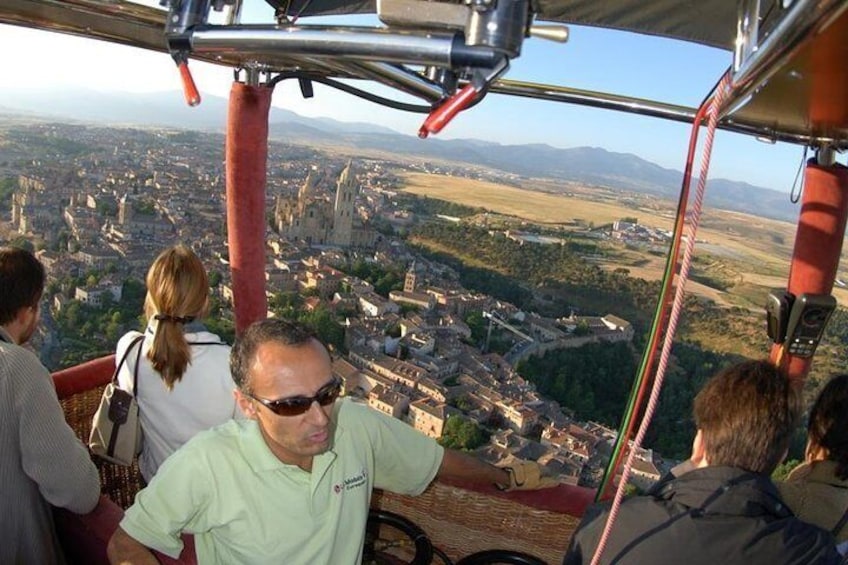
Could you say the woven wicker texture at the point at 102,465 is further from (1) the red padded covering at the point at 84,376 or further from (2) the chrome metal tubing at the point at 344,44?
(2) the chrome metal tubing at the point at 344,44

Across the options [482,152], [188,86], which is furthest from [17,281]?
[482,152]

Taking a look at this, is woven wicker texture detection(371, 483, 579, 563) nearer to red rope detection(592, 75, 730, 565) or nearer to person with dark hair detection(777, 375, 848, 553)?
person with dark hair detection(777, 375, 848, 553)

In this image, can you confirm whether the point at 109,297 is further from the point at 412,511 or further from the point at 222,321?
the point at 412,511

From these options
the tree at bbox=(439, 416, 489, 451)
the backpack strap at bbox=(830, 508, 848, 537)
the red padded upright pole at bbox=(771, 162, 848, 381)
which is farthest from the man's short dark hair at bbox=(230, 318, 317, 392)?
the red padded upright pole at bbox=(771, 162, 848, 381)

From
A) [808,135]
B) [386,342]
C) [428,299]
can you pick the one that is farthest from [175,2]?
[428,299]

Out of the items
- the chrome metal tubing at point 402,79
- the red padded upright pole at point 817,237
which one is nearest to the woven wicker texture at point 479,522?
the red padded upright pole at point 817,237

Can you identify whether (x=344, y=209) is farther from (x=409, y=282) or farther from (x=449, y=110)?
(x=449, y=110)
